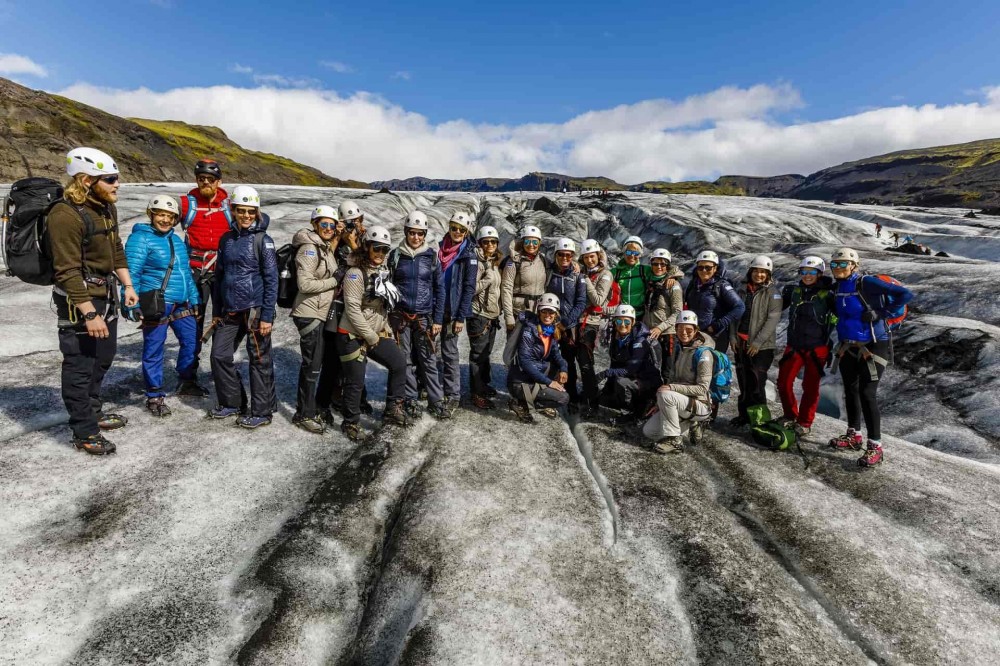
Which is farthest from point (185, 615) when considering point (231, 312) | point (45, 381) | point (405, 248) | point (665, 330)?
point (665, 330)

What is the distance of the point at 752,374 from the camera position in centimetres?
884

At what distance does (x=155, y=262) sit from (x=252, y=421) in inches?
113

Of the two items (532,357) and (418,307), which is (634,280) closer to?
(532,357)

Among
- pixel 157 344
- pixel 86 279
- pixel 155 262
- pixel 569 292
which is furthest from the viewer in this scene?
pixel 569 292

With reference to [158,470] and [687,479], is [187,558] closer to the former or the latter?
[158,470]

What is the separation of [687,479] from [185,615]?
628 cm

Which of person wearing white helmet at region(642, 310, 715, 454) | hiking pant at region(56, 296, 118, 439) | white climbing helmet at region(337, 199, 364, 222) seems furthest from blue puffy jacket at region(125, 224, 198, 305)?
person wearing white helmet at region(642, 310, 715, 454)

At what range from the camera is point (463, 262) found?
8.38 meters

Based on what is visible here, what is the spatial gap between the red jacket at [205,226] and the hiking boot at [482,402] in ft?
17.2

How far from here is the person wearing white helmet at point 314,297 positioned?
23.3 feet

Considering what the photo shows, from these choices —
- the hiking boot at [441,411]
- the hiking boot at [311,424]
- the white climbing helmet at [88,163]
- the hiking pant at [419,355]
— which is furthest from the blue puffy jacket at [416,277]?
the white climbing helmet at [88,163]

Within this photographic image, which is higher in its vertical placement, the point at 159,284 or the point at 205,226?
the point at 205,226

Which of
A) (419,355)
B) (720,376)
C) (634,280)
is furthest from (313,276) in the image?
(720,376)

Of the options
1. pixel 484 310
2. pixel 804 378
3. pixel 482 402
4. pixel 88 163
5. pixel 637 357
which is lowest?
pixel 482 402
